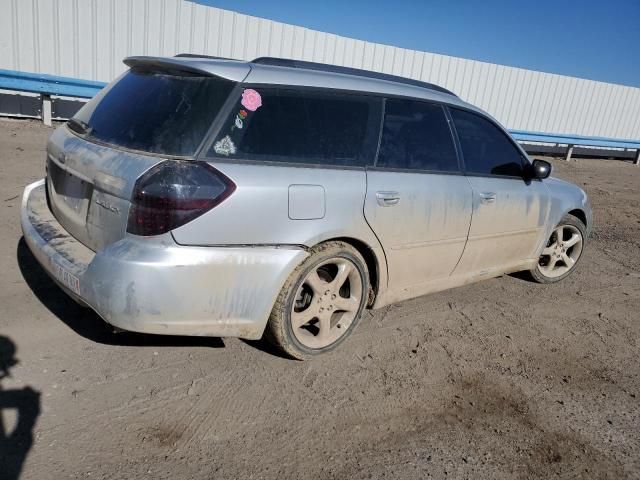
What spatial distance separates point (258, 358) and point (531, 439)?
1616 millimetres

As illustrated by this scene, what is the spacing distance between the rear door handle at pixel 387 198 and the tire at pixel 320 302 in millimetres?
346

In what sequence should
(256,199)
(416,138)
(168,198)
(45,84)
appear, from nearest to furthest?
(168,198)
(256,199)
(416,138)
(45,84)

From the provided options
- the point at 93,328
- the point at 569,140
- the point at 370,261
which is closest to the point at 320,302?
the point at 370,261

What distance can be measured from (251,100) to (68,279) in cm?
135

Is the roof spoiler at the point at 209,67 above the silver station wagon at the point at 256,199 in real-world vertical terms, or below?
above

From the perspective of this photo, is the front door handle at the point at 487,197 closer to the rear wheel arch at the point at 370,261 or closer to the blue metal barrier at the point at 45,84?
the rear wheel arch at the point at 370,261

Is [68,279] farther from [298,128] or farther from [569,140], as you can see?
[569,140]

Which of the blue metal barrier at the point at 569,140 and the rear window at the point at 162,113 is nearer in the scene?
the rear window at the point at 162,113

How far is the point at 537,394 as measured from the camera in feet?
10.6

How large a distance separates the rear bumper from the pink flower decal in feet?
2.52

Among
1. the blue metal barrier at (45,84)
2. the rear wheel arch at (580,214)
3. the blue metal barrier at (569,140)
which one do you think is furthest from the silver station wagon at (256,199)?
the blue metal barrier at (569,140)

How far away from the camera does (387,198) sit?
3295mm

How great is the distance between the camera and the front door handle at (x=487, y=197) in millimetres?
3953

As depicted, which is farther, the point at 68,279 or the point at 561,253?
the point at 561,253
